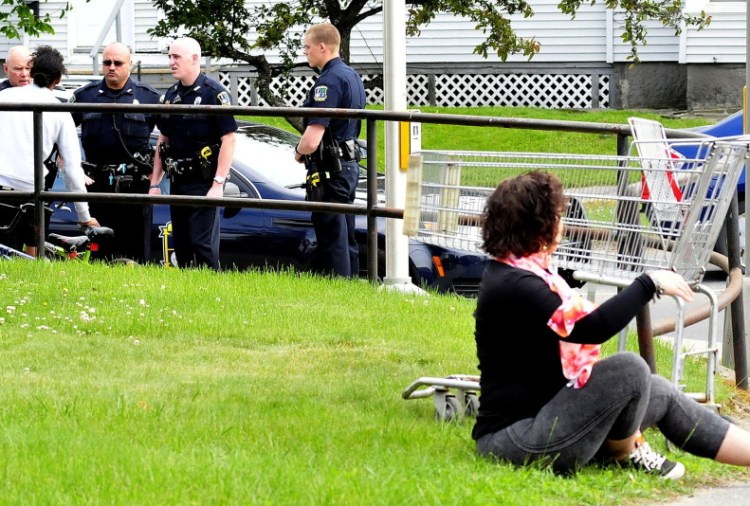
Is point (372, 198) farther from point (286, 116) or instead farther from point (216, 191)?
point (216, 191)

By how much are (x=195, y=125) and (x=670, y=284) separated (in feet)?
18.8

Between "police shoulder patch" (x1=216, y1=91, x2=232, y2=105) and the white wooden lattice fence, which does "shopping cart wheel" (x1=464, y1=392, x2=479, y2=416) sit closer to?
"police shoulder patch" (x1=216, y1=91, x2=232, y2=105)

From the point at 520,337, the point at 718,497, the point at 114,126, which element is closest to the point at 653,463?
the point at 718,497

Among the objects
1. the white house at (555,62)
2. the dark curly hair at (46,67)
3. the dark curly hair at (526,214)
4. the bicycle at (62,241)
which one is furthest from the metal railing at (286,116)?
the white house at (555,62)

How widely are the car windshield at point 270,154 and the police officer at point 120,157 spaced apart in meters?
0.75

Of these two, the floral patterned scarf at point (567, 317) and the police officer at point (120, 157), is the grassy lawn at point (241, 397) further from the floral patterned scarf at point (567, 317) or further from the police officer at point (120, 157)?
the police officer at point (120, 157)

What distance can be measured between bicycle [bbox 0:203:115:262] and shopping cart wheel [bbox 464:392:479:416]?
470cm

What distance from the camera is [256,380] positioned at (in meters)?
6.31

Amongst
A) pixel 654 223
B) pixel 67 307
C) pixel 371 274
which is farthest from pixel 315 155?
pixel 654 223

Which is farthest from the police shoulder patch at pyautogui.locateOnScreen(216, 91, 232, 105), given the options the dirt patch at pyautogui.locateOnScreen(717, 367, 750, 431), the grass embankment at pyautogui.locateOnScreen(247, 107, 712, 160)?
the grass embankment at pyautogui.locateOnScreen(247, 107, 712, 160)

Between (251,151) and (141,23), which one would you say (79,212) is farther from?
(141,23)

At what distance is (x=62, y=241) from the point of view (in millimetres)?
10047

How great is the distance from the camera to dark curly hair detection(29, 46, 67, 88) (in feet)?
34.0

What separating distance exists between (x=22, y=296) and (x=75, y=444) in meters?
3.67
